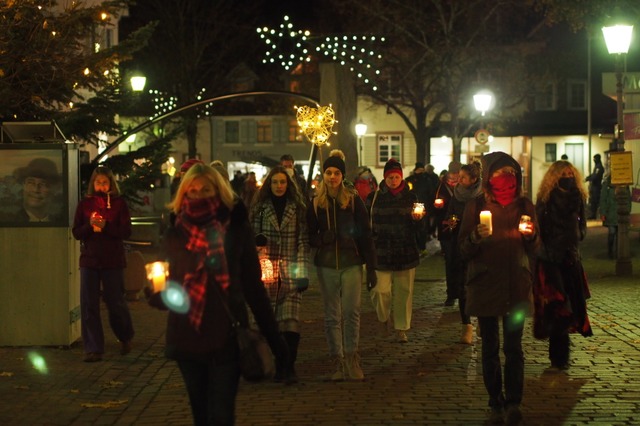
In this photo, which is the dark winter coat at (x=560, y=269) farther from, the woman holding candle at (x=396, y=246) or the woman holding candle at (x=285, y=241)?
the woman holding candle at (x=285, y=241)

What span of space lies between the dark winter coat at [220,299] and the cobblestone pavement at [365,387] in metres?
2.38

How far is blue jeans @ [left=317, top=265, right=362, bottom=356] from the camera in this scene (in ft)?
31.4

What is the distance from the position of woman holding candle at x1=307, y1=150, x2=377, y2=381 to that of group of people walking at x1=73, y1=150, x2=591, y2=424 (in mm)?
12

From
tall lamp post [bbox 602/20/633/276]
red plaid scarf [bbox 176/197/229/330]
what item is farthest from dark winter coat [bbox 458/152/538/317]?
tall lamp post [bbox 602/20/633/276]

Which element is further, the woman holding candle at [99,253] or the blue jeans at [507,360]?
the woman holding candle at [99,253]

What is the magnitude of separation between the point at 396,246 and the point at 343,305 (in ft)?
6.81

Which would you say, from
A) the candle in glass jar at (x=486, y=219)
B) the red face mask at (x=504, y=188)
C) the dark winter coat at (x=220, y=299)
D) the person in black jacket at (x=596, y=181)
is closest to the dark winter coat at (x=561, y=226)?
the red face mask at (x=504, y=188)

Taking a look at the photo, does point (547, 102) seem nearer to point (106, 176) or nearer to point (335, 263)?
point (106, 176)

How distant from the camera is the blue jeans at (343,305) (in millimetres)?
9578

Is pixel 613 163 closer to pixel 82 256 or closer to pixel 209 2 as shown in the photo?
pixel 82 256

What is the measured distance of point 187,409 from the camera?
8.48 m

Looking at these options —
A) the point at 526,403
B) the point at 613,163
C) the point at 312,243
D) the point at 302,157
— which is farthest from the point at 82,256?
the point at 302,157

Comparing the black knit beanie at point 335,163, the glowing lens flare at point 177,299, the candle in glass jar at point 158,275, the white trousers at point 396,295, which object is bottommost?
the white trousers at point 396,295

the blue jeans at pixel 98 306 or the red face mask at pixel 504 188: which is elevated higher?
the red face mask at pixel 504 188
